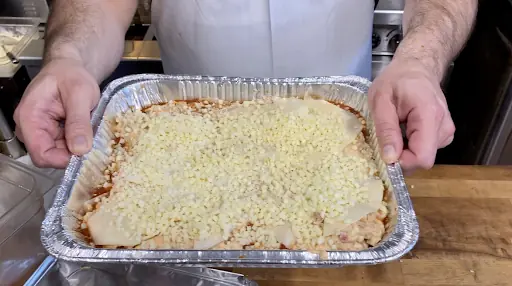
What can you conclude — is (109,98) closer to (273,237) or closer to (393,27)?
(273,237)

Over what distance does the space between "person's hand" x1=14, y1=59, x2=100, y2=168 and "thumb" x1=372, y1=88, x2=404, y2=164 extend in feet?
1.72

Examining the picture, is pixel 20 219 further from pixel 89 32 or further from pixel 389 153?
pixel 389 153

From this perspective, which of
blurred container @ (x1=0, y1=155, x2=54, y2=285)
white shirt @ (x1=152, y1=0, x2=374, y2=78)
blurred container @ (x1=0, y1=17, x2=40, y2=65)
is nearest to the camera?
blurred container @ (x1=0, y1=155, x2=54, y2=285)

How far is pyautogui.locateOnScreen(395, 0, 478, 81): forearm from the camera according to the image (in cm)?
96

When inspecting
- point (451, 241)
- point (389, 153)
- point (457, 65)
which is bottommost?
point (457, 65)

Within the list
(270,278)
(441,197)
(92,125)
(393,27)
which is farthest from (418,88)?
(393,27)

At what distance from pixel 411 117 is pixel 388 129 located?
0.04 m

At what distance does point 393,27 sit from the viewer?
5.20 feet

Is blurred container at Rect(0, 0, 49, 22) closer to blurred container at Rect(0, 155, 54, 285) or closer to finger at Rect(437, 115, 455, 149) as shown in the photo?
blurred container at Rect(0, 155, 54, 285)

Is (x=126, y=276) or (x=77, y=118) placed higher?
(x=77, y=118)

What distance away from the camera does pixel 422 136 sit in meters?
0.79

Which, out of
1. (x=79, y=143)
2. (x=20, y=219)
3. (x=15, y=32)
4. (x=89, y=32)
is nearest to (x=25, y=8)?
(x=15, y=32)

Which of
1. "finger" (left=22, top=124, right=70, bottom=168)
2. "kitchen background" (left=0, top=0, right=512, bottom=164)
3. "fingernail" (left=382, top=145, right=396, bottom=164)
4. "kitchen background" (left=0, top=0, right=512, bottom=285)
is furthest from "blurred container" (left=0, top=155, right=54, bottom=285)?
"fingernail" (left=382, top=145, right=396, bottom=164)

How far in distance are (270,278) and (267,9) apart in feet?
1.91
